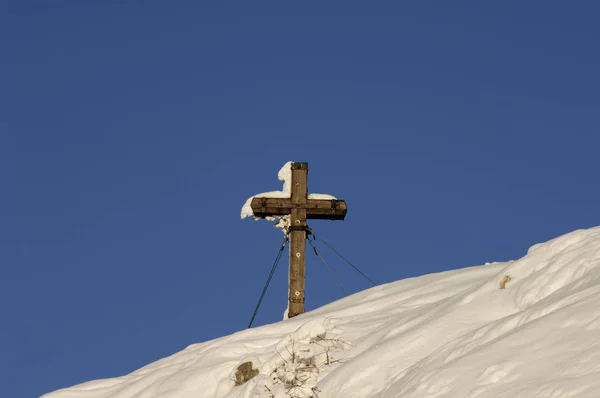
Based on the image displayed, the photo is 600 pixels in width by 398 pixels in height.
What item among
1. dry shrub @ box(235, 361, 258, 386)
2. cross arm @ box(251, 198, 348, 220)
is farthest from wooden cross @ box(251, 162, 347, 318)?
dry shrub @ box(235, 361, 258, 386)

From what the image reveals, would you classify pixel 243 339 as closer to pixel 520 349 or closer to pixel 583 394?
pixel 520 349

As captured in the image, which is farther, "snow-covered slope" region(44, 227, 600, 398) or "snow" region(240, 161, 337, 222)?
"snow" region(240, 161, 337, 222)

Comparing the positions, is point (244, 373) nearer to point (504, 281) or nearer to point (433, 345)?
point (433, 345)

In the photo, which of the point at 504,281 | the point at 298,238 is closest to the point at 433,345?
the point at 504,281

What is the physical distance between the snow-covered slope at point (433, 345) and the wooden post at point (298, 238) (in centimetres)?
195

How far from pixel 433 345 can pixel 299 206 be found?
7.43m

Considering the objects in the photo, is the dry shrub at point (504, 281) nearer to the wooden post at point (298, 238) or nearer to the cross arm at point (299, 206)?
the wooden post at point (298, 238)

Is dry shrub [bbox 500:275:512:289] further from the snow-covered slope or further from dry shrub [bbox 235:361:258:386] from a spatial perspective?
dry shrub [bbox 235:361:258:386]

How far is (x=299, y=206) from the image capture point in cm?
1703

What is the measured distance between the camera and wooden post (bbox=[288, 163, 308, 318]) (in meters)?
16.4

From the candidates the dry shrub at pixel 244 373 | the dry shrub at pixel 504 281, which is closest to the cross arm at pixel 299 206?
the dry shrub at pixel 244 373

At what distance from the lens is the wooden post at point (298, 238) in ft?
53.8

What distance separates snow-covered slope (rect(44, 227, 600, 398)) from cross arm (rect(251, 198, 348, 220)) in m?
2.78

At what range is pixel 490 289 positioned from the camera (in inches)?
412
